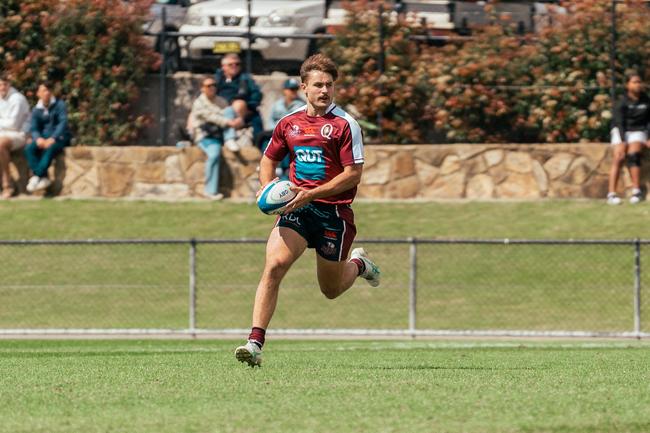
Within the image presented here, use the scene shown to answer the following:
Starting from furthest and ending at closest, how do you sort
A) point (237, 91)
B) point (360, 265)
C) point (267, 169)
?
point (237, 91)
point (360, 265)
point (267, 169)

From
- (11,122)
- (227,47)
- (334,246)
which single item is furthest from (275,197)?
(227,47)

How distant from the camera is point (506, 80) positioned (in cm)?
2170

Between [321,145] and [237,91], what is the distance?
1145 centimetres

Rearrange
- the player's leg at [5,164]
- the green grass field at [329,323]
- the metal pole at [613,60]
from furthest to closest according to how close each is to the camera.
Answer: the metal pole at [613,60], the player's leg at [5,164], the green grass field at [329,323]

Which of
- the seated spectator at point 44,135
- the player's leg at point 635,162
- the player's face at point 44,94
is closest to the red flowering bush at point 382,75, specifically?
the player's leg at point 635,162

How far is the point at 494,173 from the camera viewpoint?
21.0 m

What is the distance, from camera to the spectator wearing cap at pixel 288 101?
2020 centimetres

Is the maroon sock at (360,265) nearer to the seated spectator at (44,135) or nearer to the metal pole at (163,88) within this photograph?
the seated spectator at (44,135)

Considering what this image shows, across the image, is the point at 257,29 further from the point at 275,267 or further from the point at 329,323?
the point at 275,267

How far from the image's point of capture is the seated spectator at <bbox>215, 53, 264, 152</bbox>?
68.1ft

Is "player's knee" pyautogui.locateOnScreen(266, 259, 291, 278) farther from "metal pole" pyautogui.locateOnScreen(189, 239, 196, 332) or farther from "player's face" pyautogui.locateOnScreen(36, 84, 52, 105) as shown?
"player's face" pyautogui.locateOnScreen(36, 84, 52, 105)

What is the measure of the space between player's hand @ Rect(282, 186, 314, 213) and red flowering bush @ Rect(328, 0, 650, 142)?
12.1 meters

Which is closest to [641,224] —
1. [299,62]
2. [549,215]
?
[549,215]

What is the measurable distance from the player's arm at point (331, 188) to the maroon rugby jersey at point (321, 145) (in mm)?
58
